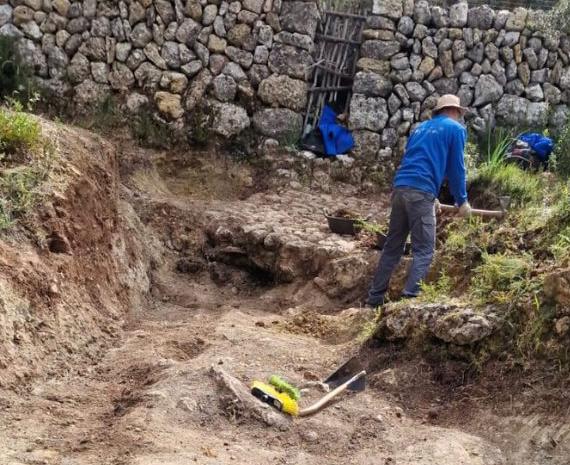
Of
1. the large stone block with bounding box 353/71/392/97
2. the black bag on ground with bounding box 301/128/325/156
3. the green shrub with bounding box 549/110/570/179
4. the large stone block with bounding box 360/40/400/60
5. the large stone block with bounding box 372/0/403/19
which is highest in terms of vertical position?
the large stone block with bounding box 372/0/403/19

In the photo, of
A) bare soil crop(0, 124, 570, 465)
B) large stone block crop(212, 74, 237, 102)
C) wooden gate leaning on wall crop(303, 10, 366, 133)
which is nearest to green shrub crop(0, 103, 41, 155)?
bare soil crop(0, 124, 570, 465)

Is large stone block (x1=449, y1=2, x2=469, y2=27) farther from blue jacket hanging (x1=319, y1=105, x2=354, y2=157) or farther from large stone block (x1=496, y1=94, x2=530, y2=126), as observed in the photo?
blue jacket hanging (x1=319, y1=105, x2=354, y2=157)

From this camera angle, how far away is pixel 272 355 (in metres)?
4.36

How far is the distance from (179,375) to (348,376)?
1.00 meters

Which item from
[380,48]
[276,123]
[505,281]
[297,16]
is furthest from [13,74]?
[505,281]

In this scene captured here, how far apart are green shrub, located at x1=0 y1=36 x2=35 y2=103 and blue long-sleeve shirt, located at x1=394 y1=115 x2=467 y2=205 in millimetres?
5121

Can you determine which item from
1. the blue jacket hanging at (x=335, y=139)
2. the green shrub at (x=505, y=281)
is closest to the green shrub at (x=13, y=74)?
the blue jacket hanging at (x=335, y=139)

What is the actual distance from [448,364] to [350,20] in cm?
658

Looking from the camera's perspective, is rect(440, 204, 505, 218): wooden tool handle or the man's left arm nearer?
the man's left arm

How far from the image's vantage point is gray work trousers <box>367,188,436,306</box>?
5109mm

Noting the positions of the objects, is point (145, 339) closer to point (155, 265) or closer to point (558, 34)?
point (155, 265)

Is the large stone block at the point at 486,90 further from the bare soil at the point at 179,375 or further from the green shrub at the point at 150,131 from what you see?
the bare soil at the point at 179,375

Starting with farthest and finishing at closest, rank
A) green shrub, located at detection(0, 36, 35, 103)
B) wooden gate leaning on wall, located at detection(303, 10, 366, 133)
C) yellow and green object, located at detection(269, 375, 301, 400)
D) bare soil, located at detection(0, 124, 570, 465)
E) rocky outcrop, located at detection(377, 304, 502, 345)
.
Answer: wooden gate leaning on wall, located at detection(303, 10, 366, 133)
green shrub, located at detection(0, 36, 35, 103)
rocky outcrop, located at detection(377, 304, 502, 345)
yellow and green object, located at detection(269, 375, 301, 400)
bare soil, located at detection(0, 124, 570, 465)

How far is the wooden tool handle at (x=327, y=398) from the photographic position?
360 centimetres
